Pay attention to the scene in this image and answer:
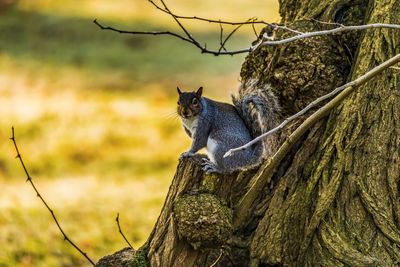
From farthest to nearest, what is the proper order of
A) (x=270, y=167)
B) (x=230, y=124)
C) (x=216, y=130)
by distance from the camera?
(x=216, y=130), (x=230, y=124), (x=270, y=167)

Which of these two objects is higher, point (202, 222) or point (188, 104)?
point (188, 104)

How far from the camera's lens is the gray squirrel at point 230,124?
399 cm

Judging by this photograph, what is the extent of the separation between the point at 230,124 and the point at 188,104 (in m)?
0.24

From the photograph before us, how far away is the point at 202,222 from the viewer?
3777mm

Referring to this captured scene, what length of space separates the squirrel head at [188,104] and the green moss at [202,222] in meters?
0.54

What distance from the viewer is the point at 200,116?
4.23m

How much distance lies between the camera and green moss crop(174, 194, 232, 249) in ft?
12.4

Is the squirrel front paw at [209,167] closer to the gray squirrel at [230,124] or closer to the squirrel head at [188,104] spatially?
the gray squirrel at [230,124]

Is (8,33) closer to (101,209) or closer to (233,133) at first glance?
(101,209)

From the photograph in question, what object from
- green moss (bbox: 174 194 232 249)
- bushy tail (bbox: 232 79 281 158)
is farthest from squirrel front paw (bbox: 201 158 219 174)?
bushy tail (bbox: 232 79 281 158)

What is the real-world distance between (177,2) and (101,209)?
993 centimetres

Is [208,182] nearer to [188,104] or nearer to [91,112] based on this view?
[188,104]

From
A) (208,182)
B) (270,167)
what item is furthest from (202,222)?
(270,167)

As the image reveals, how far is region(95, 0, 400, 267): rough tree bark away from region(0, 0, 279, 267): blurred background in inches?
37.1
